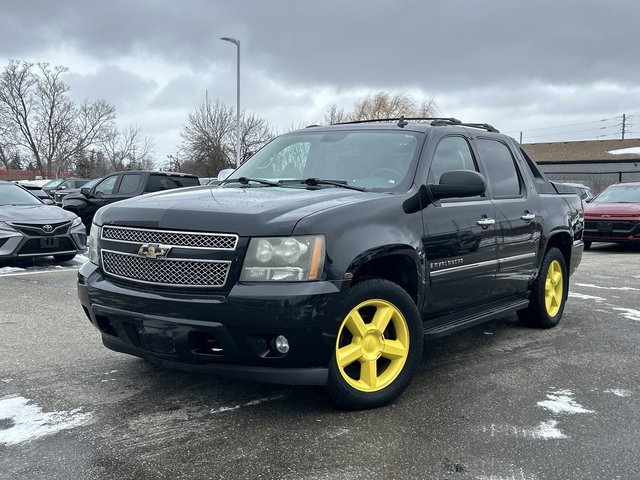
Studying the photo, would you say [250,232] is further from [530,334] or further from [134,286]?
[530,334]

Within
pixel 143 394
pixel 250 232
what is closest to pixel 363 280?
pixel 250 232

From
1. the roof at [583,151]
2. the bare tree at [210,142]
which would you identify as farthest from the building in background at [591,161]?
the bare tree at [210,142]

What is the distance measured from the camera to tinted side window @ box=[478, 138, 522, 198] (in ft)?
16.5

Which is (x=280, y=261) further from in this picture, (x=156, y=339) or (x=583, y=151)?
(x=583, y=151)

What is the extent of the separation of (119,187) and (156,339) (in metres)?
11.2

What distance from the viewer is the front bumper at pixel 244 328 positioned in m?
3.14

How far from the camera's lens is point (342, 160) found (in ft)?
14.9

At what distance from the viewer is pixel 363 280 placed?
3580mm

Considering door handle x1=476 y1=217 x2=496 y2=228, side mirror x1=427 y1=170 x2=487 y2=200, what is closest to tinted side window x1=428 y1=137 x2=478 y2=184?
side mirror x1=427 y1=170 x2=487 y2=200

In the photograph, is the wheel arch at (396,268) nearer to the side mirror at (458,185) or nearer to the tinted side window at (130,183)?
the side mirror at (458,185)

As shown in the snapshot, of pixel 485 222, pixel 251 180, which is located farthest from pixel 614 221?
pixel 251 180

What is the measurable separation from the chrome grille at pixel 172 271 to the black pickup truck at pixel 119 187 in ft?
33.7

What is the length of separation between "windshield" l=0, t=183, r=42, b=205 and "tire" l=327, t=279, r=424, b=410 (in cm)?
819

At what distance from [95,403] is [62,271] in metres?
6.04
